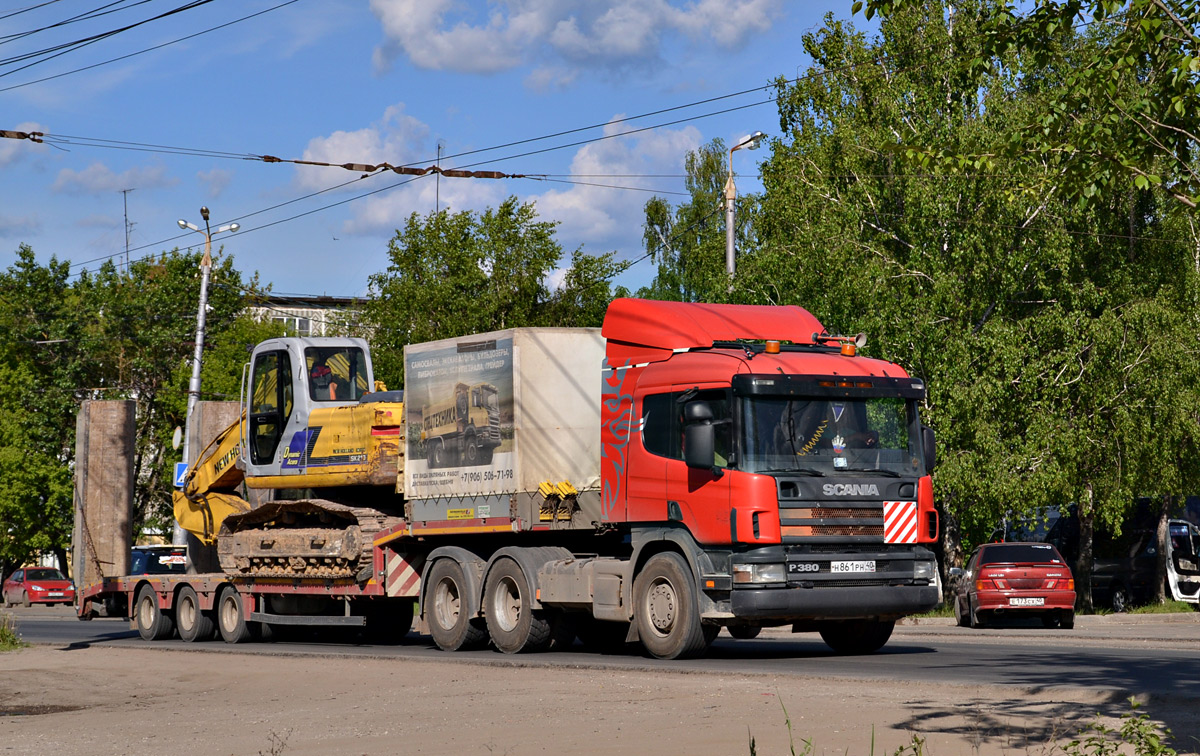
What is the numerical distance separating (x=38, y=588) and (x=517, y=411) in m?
39.9

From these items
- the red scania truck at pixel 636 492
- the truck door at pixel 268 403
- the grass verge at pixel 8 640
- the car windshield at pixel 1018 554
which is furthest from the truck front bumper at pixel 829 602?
the grass verge at pixel 8 640

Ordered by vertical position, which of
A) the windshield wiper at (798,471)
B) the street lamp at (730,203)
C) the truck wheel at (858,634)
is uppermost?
the street lamp at (730,203)

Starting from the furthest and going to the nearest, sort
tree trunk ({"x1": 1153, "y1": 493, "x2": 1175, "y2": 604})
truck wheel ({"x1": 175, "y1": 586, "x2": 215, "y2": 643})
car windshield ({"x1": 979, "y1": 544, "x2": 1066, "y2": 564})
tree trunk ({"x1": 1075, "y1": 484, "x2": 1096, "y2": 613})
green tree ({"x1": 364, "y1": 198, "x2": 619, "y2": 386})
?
green tree ({"x1": 364, "y1": 198, "x2": 619, "y2": 386}) → tree trunk ({"x1": 1153, "y1": 493, "x2": 1175, "y2": 604}) → tree trunk ({"x1": 1075, "y1": 484, "x2": 1096, "y2": 613}) → car windshield ({"x1": 979, "y1": 544, "x2": 1066, "y2": 564}) → truck wheel ({"x1": 175, "y1": 586, "x2": 215, "y2": 643})

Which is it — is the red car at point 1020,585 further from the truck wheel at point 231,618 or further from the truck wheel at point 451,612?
the truck wheel at point 231,618

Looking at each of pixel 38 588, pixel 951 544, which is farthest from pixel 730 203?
pixel 38 588

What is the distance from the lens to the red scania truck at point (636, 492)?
15.6 metres

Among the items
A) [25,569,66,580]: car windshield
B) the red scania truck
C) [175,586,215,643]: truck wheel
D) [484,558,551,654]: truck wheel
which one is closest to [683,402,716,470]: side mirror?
the red scania truck

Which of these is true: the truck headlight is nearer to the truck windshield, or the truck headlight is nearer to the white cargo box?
the truck windshield

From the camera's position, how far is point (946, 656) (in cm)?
1664

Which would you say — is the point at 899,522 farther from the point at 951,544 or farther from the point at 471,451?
the point at 951,544

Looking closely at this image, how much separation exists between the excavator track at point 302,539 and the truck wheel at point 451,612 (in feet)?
4.51

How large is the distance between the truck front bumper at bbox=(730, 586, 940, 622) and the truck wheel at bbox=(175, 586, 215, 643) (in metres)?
12.0

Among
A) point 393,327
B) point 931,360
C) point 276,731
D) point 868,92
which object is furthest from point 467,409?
point 393,327

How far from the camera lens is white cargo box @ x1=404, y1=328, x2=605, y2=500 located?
18.0 meters
